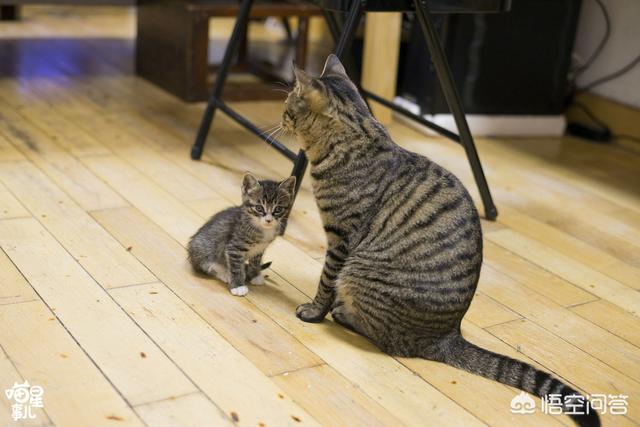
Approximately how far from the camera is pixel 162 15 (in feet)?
13.4

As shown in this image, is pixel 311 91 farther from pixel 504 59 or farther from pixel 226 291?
pixel 504 59

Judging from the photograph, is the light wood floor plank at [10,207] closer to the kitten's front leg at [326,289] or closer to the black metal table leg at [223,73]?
the black metal table leg at [223,73]

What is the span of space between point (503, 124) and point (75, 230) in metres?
2.08

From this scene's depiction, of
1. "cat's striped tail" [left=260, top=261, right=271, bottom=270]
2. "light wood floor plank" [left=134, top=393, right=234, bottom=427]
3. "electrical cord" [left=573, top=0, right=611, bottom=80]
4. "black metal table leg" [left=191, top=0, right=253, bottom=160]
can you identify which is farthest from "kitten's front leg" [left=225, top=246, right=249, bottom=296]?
"electrical cord" [left=573, top=0, right=611, bottom=80]

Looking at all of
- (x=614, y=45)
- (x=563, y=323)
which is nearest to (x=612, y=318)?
(x=563, y=323)

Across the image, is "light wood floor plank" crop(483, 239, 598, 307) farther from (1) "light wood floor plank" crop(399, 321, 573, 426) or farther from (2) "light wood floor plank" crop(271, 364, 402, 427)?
(2) "light wood floor plank" crop(271, 364, 402, 427)

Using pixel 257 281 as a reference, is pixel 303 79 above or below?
above

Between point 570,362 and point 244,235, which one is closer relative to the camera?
point 570,362

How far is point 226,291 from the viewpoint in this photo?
2258mm

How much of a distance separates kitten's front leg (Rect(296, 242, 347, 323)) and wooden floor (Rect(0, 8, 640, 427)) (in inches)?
1.9

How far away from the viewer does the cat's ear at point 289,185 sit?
223 centimetres

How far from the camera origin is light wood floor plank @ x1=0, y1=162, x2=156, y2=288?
2285 millimetres

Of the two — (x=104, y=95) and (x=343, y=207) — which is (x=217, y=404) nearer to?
(x=343, y=207)

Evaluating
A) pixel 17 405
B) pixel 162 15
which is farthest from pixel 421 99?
pixel 17 405
